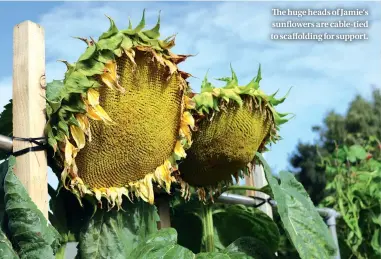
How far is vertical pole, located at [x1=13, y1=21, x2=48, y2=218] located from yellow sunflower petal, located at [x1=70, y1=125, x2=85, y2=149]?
0.10 meters

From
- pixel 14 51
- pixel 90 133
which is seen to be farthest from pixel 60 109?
pixel 14 51

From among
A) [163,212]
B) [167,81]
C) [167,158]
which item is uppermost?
[167,81]

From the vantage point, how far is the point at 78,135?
1357mm

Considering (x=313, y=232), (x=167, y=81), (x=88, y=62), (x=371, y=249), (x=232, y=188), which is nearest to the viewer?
(x=88, y=62)

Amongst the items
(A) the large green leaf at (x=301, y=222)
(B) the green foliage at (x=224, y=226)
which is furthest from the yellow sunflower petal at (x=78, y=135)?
(B) the green foliage at (x=224, y=226)

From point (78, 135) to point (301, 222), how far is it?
2.40 feet

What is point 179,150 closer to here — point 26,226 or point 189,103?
point 189,103

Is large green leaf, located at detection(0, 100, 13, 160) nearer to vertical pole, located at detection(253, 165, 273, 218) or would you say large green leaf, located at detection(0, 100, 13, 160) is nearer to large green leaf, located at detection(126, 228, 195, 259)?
large green leaf, located at detection(126, 228, 195, 259)

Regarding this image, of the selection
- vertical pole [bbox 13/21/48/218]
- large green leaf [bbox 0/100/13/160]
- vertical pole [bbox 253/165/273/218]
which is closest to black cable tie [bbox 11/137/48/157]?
vertical pole [bbox 13/21/48/218]

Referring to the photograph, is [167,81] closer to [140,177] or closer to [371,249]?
[140,177]

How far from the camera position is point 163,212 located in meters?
1.95

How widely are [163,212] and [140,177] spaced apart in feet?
1.48

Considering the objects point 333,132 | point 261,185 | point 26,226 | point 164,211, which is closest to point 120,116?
point 26,226

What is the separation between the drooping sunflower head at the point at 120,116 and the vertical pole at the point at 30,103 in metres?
0.03
